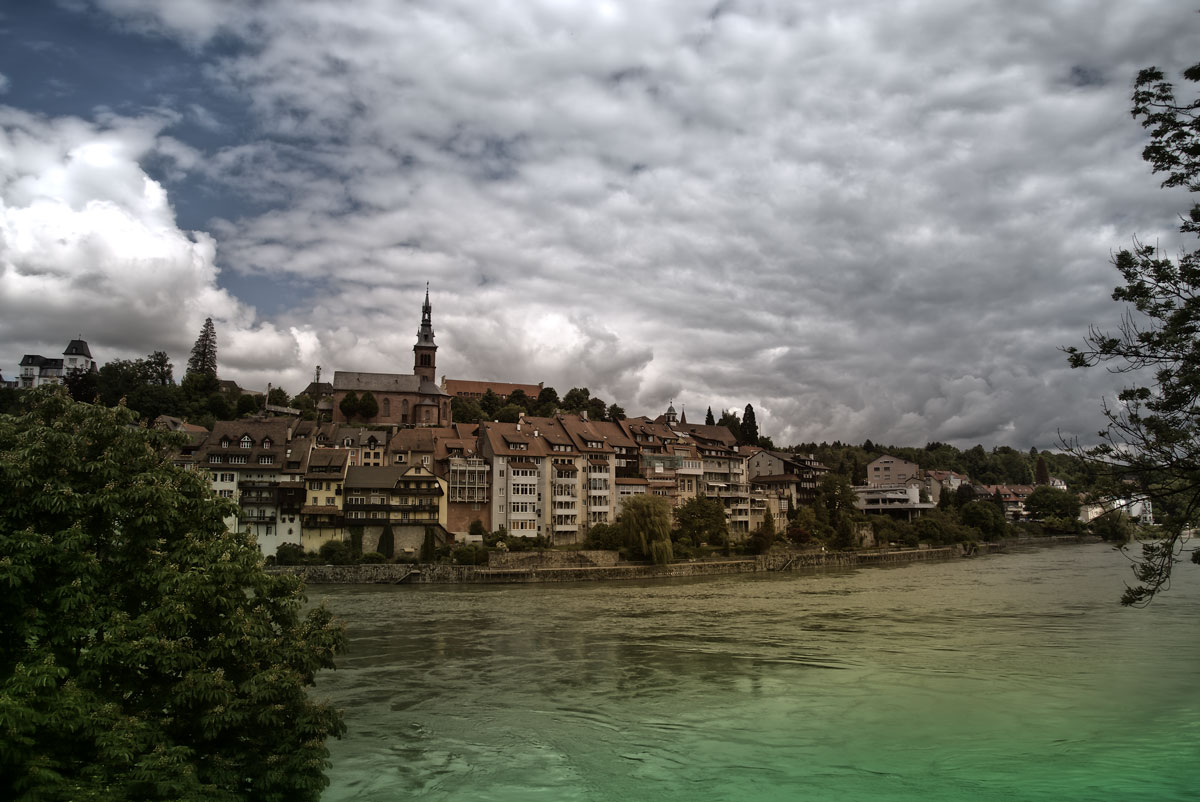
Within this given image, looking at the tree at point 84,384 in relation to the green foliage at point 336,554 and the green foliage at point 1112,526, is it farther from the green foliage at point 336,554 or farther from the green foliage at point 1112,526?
the green foliage at point 1112,526

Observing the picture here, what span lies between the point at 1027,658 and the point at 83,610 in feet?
92.1

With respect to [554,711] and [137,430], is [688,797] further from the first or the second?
[137,430]

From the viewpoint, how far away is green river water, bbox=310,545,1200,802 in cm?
1540

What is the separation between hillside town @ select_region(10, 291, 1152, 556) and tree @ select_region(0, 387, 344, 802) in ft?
135

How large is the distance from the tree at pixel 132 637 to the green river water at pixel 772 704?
13.6 ft

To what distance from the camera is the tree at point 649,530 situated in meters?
66.9

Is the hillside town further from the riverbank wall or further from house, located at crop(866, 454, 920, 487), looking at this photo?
house, located at crop(866, 454, 920, 487)

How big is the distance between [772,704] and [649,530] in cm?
4606

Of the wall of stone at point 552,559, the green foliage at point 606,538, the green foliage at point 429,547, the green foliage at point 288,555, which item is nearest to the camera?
the green foliage at point 288,555

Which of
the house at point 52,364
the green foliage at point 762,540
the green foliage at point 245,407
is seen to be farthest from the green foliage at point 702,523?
the house at point 52,364

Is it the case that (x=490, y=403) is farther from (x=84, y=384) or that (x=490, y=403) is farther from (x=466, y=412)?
(x=84, y=384)

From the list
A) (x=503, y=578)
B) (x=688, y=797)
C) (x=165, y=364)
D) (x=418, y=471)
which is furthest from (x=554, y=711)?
(x=165, y=364)

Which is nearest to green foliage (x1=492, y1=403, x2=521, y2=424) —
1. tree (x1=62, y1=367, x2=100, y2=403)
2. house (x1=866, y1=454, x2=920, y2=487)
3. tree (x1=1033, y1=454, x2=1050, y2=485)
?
tree (x1=62, y1=367, x2=100, y2=403)

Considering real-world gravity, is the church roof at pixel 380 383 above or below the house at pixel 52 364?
below
